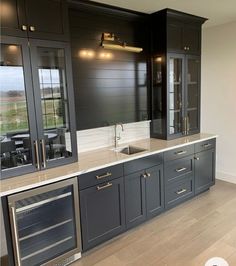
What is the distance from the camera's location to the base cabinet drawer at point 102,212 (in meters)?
2.32

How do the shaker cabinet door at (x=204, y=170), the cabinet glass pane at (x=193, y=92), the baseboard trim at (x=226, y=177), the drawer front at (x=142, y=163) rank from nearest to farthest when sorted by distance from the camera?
the drawer front at (x=142, y=163), the shaker cabinet door at (x=204, y=170), the cabinet glass pane at (x=193, y=92), the baseboard trim at (x=226, y=177)

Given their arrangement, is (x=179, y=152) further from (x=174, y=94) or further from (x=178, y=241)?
Answer: (x=178, y=241)

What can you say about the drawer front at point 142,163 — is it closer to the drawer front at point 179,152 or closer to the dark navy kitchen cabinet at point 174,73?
the drawer front at point 179,152

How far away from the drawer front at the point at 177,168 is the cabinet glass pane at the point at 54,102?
1274 millimetres

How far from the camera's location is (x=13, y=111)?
211 cm

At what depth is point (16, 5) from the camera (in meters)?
1.95

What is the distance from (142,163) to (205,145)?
1.26m

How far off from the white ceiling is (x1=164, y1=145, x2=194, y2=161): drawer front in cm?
175

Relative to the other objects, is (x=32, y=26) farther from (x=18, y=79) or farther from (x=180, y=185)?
(x=180, y=185)

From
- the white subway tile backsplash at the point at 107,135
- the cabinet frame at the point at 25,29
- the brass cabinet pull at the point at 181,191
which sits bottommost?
the brass cabinet pull at the point at 181,191

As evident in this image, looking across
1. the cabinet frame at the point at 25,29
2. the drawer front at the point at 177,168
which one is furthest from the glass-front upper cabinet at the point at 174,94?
the cabinet frame at the point at 25,29

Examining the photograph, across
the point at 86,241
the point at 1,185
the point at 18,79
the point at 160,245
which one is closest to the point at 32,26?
the point at 18,79

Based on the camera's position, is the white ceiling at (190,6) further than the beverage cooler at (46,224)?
Yes

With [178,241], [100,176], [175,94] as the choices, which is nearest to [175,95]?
[175,94]
